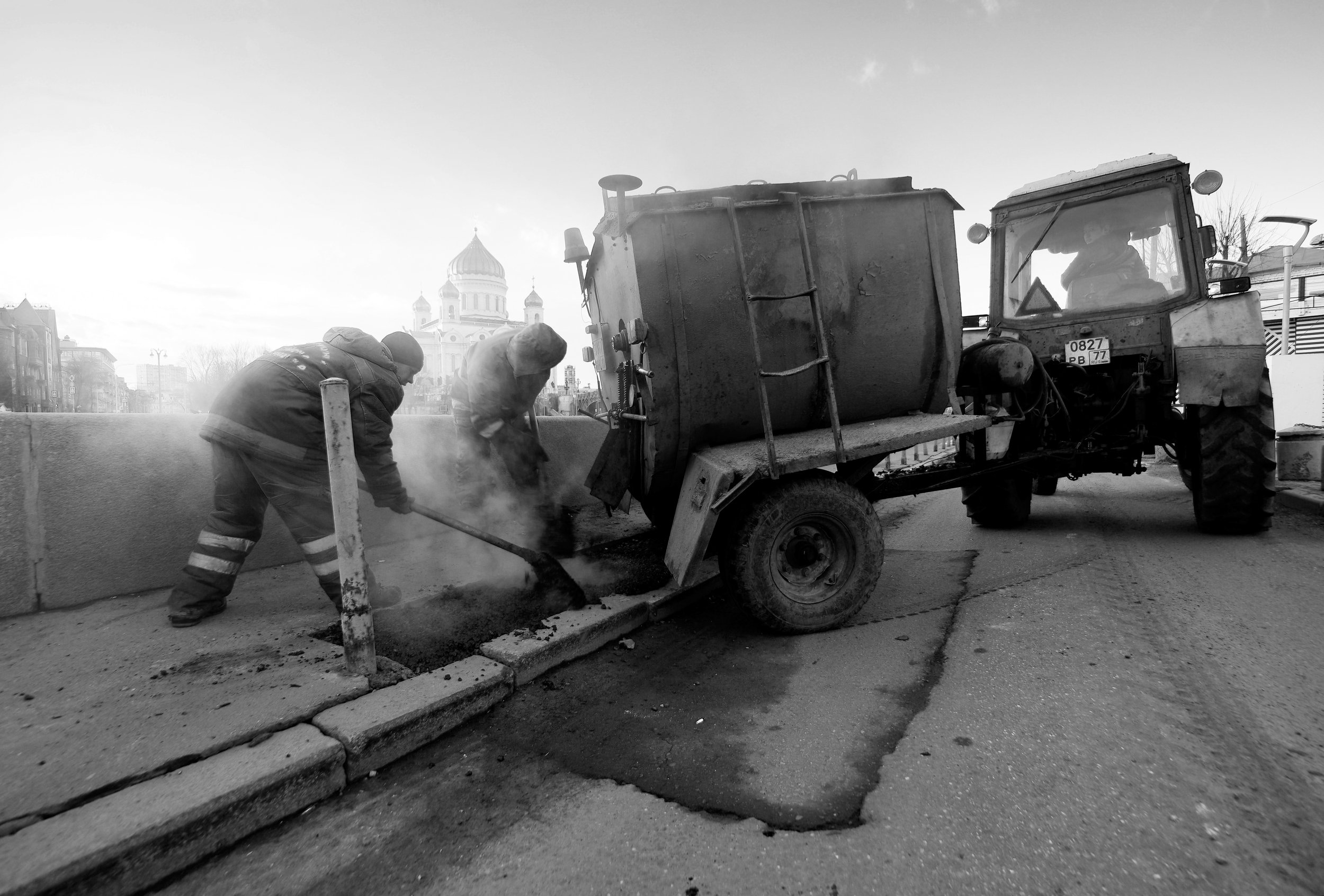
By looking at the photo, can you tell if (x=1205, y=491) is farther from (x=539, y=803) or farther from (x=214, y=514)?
(x=214, y=514)

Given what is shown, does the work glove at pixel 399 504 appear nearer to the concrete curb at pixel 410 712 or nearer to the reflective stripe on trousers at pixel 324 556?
the reflective stripe on trousers at pixel 324 556

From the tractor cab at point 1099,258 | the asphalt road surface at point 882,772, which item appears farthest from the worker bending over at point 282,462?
the tractor cab at point 1099,258

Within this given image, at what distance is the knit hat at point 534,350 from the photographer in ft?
14.4

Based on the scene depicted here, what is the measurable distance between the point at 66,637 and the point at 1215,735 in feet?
15.3

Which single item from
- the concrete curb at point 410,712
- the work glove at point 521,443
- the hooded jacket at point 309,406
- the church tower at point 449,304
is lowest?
the concrete curb at point 410,712

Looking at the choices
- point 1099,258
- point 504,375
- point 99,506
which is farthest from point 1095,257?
point 99,506

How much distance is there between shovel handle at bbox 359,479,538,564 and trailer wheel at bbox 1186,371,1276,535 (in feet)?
16.5

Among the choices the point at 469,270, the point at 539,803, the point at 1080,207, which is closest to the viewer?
the point at 539,803

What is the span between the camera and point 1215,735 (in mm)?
2154

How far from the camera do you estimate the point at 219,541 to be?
3.35 m

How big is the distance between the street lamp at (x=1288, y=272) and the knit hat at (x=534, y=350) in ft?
22.1

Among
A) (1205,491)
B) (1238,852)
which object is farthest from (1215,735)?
(1205,491)

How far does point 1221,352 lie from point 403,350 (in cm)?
573

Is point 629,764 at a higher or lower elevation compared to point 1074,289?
lower
